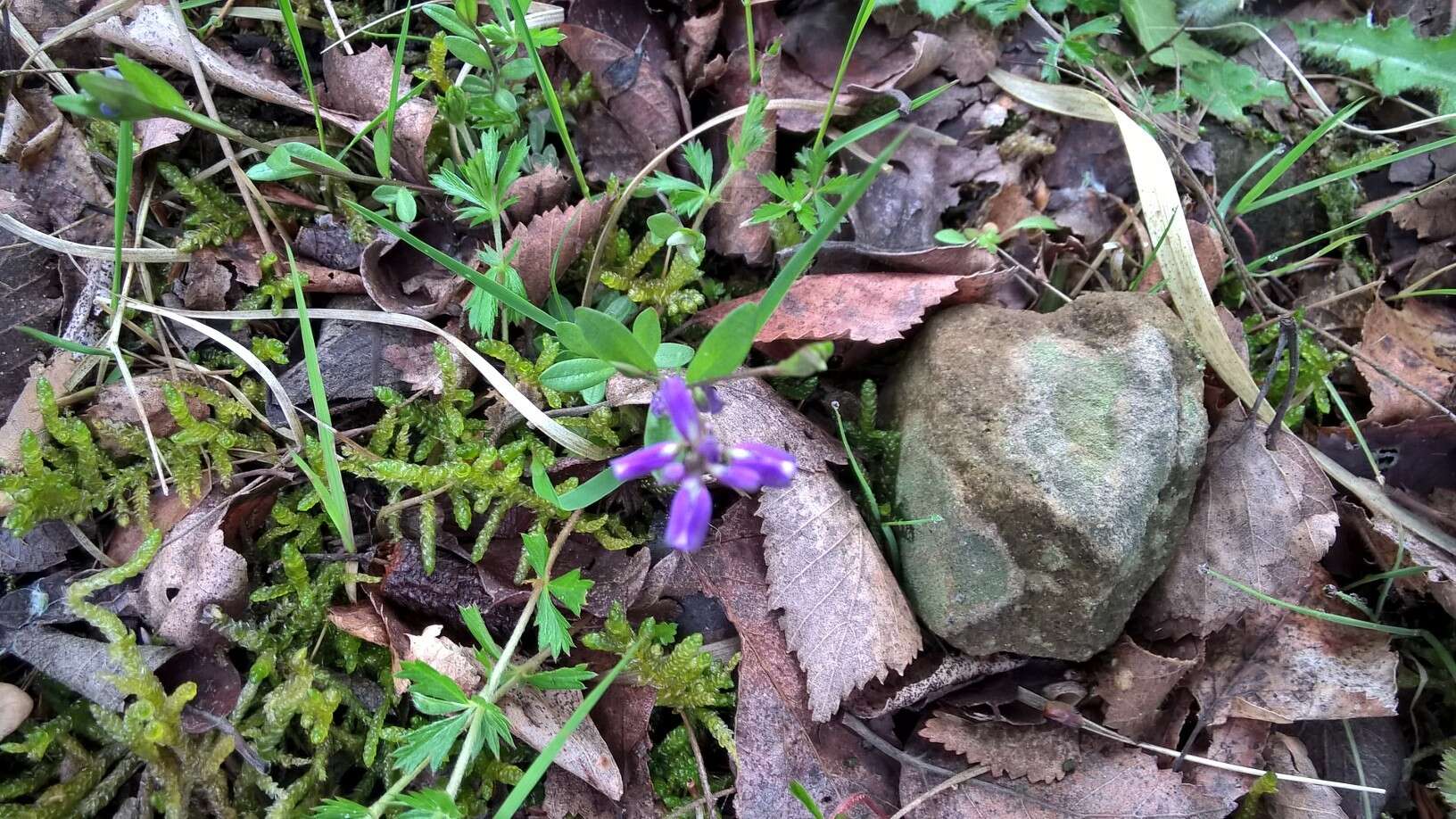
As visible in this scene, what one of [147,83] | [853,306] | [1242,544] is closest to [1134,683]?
[1242,544]

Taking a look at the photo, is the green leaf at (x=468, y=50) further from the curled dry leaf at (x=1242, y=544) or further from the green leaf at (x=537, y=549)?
the curled dry leaf at (x=1242, y=544)

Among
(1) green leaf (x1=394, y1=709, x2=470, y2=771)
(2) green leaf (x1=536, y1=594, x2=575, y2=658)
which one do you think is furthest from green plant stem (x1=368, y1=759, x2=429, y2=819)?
(2) green leaf (x1=536, y1=594, x2=575, y2=658)

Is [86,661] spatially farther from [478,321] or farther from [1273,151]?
[1273,151]

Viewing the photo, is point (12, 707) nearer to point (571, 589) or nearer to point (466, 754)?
point (466, 754)

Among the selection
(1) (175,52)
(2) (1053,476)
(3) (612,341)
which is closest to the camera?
(3) (612,341)

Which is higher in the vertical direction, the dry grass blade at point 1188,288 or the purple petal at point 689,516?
the purple petal at point 689,516

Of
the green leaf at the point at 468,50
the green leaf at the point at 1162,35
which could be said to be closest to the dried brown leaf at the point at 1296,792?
the green leaf at the point at 1162,35
